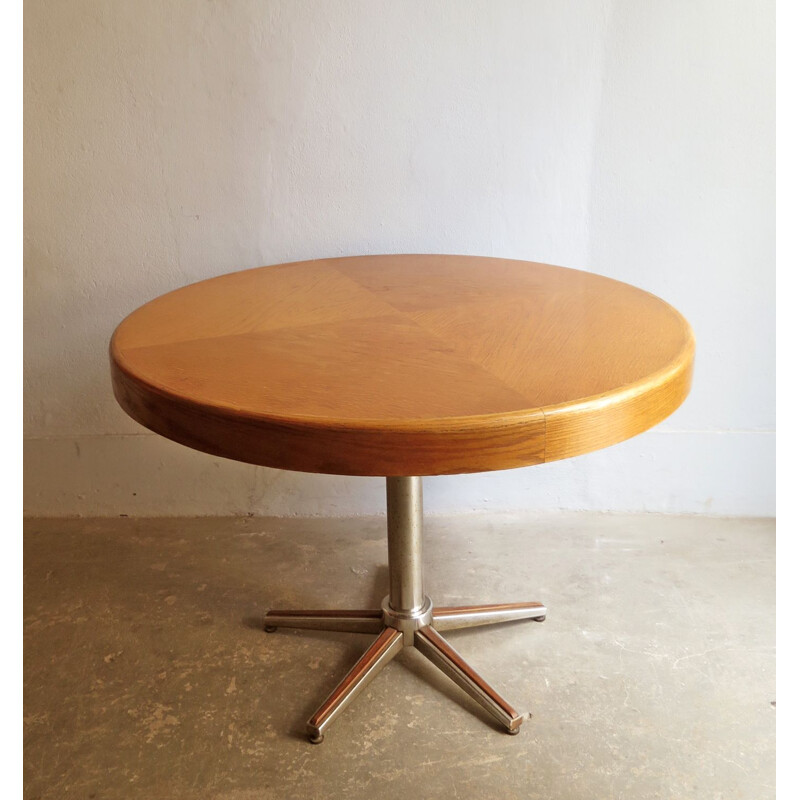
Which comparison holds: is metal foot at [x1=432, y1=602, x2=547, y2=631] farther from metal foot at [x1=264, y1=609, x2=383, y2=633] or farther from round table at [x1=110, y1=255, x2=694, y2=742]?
metal foot at [x1=264, y1=609, x2=383, y2=633]

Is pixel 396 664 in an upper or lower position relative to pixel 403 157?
lower

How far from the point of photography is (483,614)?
81.0 inches

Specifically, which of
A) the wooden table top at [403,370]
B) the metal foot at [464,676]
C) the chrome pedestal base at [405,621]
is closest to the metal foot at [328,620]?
the chrome pedestal base at [405,621]

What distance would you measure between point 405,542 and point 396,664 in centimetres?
31

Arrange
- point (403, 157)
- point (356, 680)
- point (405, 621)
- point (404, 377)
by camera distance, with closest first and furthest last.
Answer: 1. point (404, 377)
2. point (356, 680)
3. point (405, 621)
4. point (403, 157)

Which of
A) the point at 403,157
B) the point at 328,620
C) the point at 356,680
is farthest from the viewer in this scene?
the point at 403,157

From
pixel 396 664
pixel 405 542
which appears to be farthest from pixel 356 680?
pixel 405 542

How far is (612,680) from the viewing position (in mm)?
1911

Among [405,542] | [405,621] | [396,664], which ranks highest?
[405,542]

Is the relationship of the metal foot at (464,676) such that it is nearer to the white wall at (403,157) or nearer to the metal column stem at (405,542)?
the metal column stem at (405,542)

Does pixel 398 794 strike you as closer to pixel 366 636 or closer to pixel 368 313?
pixel 366 636

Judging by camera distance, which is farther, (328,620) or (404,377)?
(328,620)

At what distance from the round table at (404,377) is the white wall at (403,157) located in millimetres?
286

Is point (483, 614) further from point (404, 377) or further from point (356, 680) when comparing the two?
point (404, 377)
